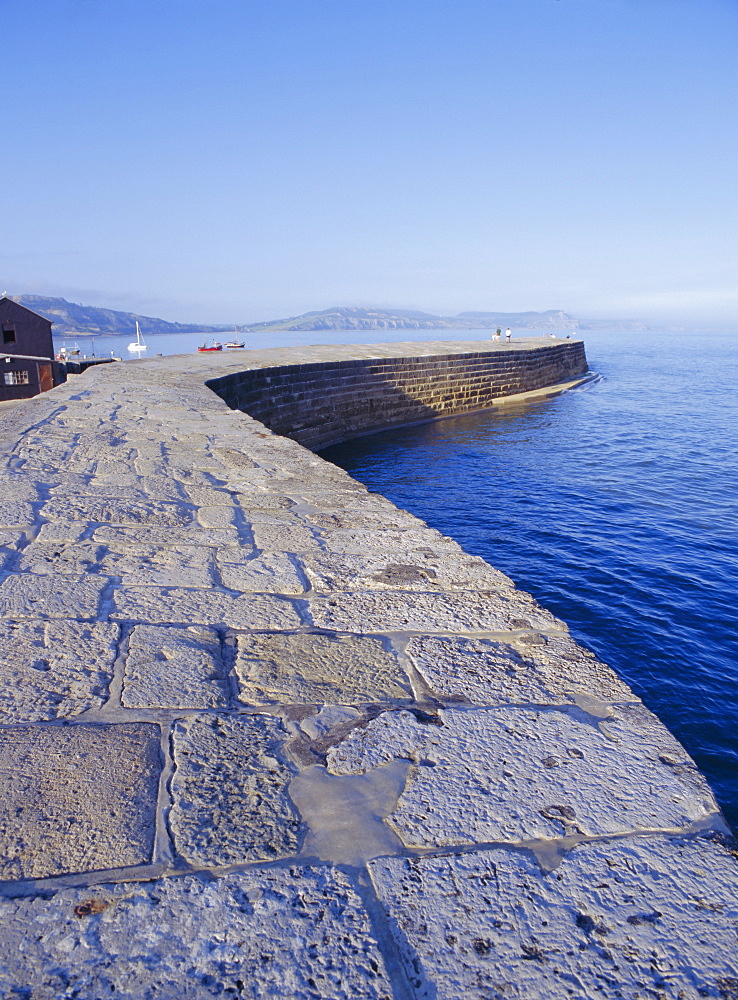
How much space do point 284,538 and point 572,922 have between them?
215 centimetres

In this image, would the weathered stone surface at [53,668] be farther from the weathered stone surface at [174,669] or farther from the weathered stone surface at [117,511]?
the weathered stone surface at [117,511]

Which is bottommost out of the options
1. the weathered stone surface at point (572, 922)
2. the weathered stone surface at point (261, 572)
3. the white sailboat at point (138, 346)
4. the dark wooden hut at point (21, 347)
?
the weathered stone surface at point (572, 922)

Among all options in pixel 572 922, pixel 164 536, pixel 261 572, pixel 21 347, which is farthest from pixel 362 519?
pixel 21 347

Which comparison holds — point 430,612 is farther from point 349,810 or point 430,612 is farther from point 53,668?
point 53,668

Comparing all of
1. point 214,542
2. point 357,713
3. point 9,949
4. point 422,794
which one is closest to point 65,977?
point 9,949

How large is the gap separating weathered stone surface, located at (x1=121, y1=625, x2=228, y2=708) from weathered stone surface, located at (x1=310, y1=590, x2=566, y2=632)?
1.38ft

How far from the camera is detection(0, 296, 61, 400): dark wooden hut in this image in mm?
23125

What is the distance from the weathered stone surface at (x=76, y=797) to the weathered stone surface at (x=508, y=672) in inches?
33.0

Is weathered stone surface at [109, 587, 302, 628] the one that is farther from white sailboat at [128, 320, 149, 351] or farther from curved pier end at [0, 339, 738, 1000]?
white sailboat at [128, 320, 149, 351]

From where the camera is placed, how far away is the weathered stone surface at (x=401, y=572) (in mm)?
2545

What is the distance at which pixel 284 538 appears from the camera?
9.96 ft

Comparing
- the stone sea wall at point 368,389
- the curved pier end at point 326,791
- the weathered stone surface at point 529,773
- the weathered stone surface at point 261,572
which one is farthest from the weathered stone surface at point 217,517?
the stone sea wall at point 368,389

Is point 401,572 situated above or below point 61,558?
below

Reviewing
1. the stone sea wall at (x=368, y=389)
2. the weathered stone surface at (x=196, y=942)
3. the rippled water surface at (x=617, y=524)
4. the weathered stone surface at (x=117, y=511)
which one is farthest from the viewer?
the stone sea wall at (x=368, y=389)
